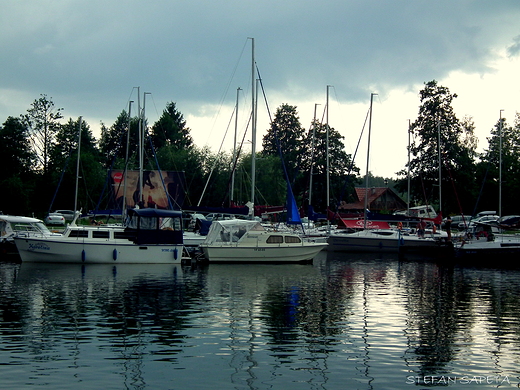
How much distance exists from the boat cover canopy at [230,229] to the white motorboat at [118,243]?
2.45 meters

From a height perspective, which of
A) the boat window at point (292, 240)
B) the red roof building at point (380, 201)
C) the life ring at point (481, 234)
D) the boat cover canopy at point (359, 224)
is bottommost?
the boat window at point (292, 240)

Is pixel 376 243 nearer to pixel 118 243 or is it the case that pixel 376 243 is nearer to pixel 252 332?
pixel 118 243

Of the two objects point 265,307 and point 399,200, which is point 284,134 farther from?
point 265,307

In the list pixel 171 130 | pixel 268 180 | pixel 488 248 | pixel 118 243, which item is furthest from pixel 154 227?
pixel 171 130

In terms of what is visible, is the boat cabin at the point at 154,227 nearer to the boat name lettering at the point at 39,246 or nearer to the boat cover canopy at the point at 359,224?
the boat name lettering at the point at 39,246

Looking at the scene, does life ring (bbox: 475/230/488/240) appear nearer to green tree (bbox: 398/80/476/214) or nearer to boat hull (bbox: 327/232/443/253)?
boat hull (bbox: 327/232/443/253)

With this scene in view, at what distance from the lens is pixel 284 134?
372 ft

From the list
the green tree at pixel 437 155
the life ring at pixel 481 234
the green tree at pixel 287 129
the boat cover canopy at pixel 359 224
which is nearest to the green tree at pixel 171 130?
the green tree at pixel 287 129

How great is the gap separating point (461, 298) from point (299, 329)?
1096 centimetres

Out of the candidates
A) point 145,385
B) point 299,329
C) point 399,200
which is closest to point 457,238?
point 299,329

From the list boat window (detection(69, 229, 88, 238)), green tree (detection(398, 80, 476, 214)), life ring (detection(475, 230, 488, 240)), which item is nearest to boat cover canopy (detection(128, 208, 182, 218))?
boat window (detection(69, 229, 88, 238))

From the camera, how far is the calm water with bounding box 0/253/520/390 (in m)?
14.2

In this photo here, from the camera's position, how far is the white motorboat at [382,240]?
53188 mm

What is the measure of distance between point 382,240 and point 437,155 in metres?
33.7
